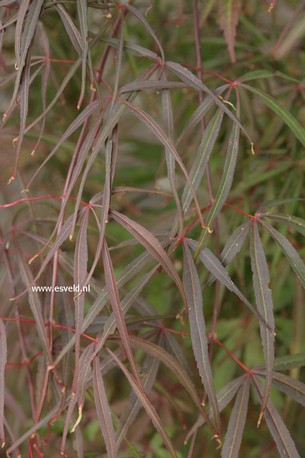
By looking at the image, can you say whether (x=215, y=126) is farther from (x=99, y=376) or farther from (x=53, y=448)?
(x=53, y=448)

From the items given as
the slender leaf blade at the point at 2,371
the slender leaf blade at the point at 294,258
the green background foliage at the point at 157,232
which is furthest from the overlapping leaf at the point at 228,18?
the slender leaf blade at the point at 2,371

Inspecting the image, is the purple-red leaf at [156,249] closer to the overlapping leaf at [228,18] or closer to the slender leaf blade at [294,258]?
the slender leaf blade at [294,258]

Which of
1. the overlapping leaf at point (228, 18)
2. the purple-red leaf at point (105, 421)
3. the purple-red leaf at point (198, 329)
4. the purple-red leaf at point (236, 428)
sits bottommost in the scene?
the purple-red leaf at point (236, 428)

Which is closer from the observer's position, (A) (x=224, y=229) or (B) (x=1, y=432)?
(B) (x=1, y=432)

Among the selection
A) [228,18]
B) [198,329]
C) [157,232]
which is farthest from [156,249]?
[228,18]

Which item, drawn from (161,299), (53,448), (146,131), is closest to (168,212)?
(161,299)

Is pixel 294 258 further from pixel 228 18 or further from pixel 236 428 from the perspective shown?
pixel 228 18

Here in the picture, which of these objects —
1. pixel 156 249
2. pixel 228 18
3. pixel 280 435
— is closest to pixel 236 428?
pixel 280 435

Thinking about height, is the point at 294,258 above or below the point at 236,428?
above

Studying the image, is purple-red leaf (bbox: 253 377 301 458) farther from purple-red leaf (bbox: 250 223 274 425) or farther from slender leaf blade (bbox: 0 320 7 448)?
slender leaf blade (bbox: 0 320 7 448)

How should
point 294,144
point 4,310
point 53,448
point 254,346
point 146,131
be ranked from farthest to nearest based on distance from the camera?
point 146,131
point 53,448
point 254,346
point 294,144
point 4,310

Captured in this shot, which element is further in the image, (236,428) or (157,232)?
(157,232)
